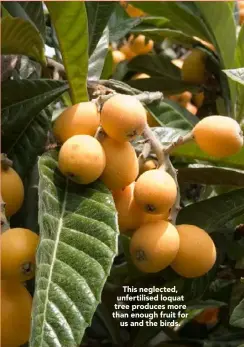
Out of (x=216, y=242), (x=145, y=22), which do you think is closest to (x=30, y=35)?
(x=216, y=242)

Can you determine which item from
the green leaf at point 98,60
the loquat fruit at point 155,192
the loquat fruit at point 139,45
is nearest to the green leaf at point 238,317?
the loquat fruit at point 155,192

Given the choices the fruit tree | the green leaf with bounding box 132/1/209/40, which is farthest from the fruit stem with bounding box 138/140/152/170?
the green leaf with bounding box 132/1/209/40

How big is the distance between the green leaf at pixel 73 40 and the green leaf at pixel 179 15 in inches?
20.7

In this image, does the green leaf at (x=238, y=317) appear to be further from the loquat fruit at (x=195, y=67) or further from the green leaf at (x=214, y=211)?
the loquat fruit at (x=195, y=67)

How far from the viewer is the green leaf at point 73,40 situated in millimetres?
1102

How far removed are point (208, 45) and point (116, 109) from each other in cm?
79

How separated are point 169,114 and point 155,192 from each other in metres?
0.48

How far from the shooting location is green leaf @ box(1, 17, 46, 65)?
1142 millimetres

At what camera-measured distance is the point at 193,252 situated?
1.02 meters

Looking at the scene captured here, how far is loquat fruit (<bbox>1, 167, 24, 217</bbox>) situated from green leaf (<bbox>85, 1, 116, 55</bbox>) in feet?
1.20

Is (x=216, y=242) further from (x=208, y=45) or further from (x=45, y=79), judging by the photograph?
(x=208, y=45)

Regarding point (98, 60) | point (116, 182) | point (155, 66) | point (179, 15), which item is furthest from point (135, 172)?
point (155, 66)

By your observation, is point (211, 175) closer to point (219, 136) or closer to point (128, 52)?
point (219, 136)

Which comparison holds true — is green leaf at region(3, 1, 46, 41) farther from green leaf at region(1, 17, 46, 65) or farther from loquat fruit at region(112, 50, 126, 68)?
loquat fruit at region(112, 50, 126, 68)
